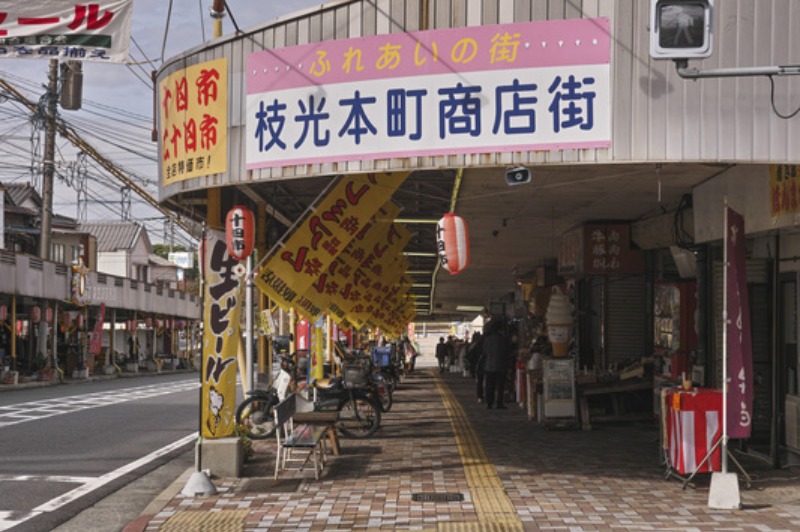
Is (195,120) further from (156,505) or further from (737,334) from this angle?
(737,334)

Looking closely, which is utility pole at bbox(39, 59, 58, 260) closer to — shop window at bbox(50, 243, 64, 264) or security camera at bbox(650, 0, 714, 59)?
shop window at bbox(50, 243, 64, 264)

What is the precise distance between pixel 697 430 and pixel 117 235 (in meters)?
76.4

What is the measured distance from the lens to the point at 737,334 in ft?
33.4

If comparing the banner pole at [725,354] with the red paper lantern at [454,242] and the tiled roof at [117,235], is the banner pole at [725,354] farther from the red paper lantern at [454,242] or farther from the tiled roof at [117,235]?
the tiled roof at [117,235]

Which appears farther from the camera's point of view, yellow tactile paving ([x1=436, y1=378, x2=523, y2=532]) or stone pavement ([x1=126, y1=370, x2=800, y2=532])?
stone pavement ([x1=126, y1=370, x2=800, y2=532])

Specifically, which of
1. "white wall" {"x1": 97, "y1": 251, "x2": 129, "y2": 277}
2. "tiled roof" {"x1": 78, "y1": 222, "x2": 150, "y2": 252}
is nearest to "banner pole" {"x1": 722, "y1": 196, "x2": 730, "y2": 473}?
"white wall" {"x1": 97, "y1": 251, "x2": 129, "y2": 277}

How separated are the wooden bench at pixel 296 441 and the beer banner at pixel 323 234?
1.72 metres

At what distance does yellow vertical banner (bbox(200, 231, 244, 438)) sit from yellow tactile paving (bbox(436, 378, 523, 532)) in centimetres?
325

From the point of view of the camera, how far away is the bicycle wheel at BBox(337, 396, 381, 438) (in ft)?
56.5

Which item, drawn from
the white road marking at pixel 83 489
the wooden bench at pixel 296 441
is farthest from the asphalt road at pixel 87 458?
the wooden bench at pixel 296 441

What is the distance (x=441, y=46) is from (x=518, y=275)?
20337mm

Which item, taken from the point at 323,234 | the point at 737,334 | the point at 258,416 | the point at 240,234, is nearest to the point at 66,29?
the point at 240,234

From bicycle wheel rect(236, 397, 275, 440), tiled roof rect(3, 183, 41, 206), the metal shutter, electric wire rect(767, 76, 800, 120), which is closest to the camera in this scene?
electric wire rect(767, 76, 800, 120)

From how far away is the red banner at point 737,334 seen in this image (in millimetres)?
10062
